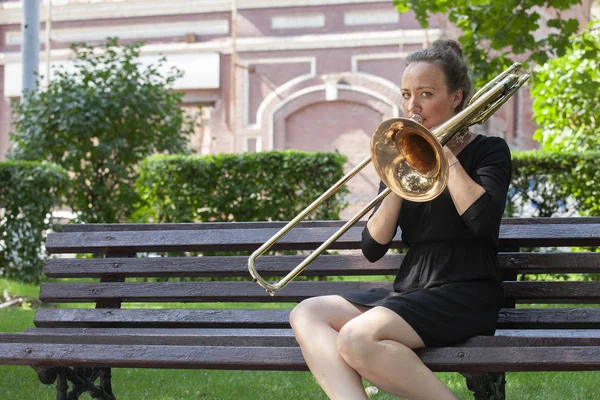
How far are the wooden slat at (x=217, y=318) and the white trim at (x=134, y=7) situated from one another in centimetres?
1580

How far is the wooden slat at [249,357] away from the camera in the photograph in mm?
2875

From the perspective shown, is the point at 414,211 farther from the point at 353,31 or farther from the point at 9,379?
the point at 353,31

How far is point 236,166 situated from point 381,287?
5.15 meters

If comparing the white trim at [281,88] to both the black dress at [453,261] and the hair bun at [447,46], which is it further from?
the black dress at [453,261]

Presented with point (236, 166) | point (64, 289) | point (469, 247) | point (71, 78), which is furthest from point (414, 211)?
point (71, 78)

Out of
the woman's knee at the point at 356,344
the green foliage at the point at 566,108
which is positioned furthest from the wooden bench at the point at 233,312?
the green foliage at the point at 566,108

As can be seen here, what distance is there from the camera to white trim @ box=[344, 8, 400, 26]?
61.2ft

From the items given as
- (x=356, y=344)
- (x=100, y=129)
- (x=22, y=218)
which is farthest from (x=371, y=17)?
(x=356, y=344)

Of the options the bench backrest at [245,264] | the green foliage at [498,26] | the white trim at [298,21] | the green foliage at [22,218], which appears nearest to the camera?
Answer: the bench backrest at [245,264]

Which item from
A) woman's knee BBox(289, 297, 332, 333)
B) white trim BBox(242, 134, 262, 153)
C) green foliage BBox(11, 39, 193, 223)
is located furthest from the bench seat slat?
white trim BBox(242, 134, 262, 153)

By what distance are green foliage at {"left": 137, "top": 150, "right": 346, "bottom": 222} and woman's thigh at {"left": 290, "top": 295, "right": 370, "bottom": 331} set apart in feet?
17.3

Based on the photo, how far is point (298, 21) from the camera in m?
19.2

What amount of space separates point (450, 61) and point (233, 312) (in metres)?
1.33

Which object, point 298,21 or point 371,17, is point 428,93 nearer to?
point 371,17
